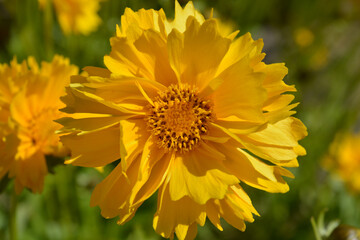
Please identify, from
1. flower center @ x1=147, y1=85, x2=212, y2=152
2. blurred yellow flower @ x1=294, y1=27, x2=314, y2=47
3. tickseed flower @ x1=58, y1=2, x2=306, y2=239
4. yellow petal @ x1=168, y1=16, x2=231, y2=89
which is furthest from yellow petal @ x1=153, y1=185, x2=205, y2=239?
blurred yellow flower @ x1=294, y1=27, x2=314, y2=47

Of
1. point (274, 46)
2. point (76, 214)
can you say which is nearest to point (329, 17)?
point (274, 46)

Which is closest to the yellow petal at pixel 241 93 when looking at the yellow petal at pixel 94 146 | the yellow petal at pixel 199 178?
the yellow petal at pixel 199 178

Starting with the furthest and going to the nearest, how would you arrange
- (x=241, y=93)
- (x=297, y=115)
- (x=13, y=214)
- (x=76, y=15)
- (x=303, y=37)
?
1. (x=303, y=37)
2. (x=297, y=115)
3. (x=76, y=15)
4. (x=13, y=214)
5. (x=241, y=93)

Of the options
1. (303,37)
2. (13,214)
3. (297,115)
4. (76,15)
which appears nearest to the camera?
(13,214)

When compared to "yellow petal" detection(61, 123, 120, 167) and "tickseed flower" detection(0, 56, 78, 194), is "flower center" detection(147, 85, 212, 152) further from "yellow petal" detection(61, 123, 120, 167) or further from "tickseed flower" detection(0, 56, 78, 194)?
"tickseed flower" detection(0, 56, 78, 194)

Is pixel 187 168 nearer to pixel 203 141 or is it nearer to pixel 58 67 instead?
pixel 203 141

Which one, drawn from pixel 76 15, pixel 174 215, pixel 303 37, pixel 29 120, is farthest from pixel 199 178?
pixel 303 37

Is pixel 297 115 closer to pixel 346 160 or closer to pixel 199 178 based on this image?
pixel 346 160

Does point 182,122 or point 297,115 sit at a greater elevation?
point 182,122
